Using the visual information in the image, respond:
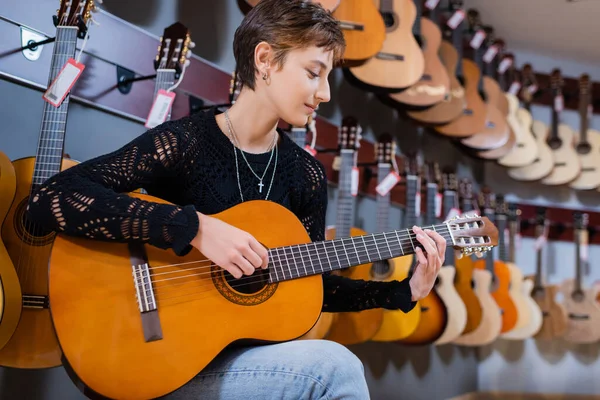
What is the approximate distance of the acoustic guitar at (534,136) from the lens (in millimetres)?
4410

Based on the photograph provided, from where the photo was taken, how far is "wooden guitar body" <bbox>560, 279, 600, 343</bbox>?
4160mm

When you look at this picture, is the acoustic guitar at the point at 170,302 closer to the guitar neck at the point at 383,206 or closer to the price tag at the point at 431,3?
the guitar neck at the point at 383,206

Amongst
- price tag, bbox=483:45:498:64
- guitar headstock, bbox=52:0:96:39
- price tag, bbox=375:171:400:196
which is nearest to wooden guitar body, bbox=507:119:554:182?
price tag, bbox=483:45:498:64

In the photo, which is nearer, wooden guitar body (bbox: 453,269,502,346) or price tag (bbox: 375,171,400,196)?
price tag (bbox: 375,171,400,196)

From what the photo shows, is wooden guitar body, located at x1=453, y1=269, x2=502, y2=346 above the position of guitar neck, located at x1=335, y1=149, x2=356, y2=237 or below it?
below

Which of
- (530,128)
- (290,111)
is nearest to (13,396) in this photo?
(290,111)

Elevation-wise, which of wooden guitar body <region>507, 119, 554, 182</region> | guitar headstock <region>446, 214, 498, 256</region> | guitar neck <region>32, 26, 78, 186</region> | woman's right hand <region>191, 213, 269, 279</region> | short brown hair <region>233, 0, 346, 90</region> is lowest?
woman's right hand <region>191, 213, 269, 279</region>

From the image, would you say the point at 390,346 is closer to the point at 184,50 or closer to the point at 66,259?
the point at 184,50

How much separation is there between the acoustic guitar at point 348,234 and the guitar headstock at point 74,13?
4.24 ft

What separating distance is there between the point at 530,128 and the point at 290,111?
3.49 meters

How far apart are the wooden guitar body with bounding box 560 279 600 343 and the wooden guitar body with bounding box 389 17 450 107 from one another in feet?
6.17

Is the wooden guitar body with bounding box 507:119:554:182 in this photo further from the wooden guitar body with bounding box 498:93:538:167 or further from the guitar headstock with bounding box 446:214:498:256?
the guitar headstock with bounding box 446:214:498:256

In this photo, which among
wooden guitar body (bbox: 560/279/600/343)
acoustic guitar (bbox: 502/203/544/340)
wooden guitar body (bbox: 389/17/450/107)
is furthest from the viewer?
wooden guitar body (bbox: 560/279/600/343)

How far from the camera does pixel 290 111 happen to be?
1.48 m
